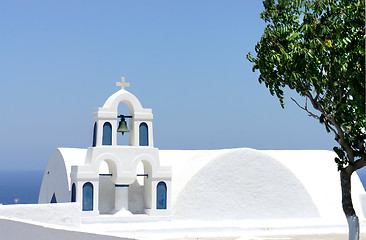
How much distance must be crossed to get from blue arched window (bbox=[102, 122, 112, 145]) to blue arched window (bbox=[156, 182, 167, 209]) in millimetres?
2346

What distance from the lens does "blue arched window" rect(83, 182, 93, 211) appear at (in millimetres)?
20062

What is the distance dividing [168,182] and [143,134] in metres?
1.92

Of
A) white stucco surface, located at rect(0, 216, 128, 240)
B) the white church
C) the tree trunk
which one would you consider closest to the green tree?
the tree trunk

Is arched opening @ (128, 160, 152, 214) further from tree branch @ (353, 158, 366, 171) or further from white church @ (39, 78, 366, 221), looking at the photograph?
tree branch @ (353, 158, 366, 171)

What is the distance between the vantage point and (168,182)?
69.5ft

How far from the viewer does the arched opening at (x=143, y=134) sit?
2108cm

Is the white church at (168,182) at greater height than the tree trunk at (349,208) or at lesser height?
greater

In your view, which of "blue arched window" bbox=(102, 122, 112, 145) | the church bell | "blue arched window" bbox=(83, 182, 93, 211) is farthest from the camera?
the church bell

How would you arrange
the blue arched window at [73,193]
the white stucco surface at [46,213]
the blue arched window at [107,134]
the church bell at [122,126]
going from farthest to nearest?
the church bell at [122,126]
the blue arched window at [107,134]
the blue arched window at [73,193]
the white stucco surface at [46,213]

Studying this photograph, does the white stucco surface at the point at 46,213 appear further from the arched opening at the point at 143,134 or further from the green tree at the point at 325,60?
the green tree at the point at 325,60

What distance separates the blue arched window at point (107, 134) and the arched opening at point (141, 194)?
1552 mm

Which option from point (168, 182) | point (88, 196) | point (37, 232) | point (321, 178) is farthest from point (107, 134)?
point (321, 178)

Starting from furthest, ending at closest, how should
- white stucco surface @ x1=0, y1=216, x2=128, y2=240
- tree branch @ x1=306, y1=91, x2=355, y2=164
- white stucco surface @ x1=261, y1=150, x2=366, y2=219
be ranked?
white stucco surface @ x1=261, y1=150, x2=366, y2=219
tree branch @ x1=306, y1=91, x2=355, y2=164
white stucco surface @ x1=0, y1=216, x2=128, y2=240

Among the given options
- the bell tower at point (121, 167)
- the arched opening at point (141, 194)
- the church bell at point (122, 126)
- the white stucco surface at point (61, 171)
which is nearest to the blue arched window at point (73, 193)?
the bell tower at point (121, 167)
